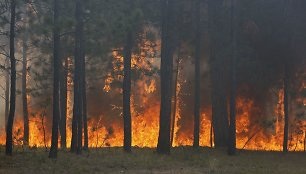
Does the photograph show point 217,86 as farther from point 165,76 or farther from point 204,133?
point 204,133

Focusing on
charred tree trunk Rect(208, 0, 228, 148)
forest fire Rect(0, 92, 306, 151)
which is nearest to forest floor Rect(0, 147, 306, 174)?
charred tree trunk Rect(208, 0, 228, 148)

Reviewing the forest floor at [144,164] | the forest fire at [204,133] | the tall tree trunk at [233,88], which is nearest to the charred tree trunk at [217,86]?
the tall tree trunk at [233,88]

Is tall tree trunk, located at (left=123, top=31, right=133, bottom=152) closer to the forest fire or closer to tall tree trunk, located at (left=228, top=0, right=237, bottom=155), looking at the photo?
tall tree trunk, located at (left=228, top=0, right=237, bottom=155)

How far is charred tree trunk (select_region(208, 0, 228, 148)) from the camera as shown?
89.9ft

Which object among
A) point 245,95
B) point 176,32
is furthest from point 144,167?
point 245,95

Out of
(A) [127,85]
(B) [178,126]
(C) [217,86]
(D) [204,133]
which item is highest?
(C) [217,86]

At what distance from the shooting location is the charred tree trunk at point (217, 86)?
1078 inches

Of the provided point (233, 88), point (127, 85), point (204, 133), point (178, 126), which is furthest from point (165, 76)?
point (178, 126)

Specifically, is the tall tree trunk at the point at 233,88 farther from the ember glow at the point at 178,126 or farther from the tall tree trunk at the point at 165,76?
the ember glow at the point at 178,126

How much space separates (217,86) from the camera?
90.4 ft

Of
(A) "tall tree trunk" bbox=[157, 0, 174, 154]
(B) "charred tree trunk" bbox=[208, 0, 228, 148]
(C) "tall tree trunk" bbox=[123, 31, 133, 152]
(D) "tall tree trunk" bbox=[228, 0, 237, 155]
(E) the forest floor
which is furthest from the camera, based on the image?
(B) "charred tree trunk" bbox=[208, 0, 228, 148]

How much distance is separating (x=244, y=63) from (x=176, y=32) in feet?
18.5

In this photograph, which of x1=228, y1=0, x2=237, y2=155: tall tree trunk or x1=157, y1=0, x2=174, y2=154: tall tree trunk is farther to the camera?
x1=228, y1=0, x2=237, y2=155: tall tree trunk

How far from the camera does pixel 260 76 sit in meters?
27.9
